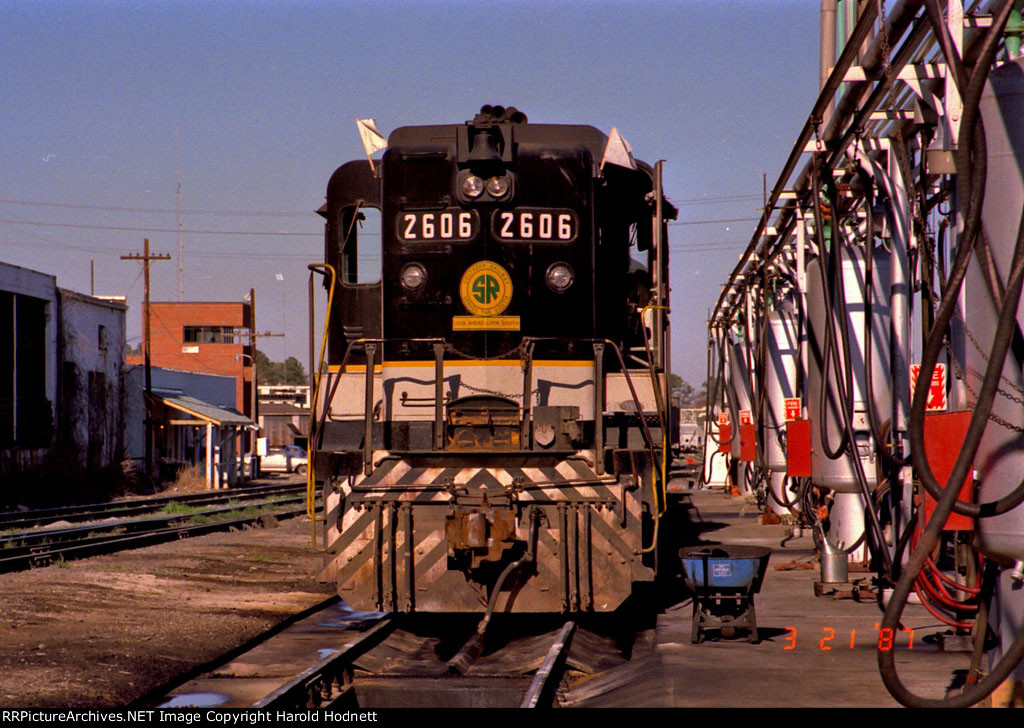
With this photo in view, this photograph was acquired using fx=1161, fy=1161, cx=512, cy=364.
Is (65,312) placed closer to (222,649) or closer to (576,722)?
(222,649)

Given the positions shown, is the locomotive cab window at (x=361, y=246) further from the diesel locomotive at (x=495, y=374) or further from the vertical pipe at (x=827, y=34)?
the vertical pipe at (x=827, y=34)

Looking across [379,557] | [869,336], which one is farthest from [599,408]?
[869,336]

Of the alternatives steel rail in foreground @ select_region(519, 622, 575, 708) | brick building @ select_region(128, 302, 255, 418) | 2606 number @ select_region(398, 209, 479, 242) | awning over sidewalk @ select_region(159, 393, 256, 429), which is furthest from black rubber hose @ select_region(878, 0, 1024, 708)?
brick building @ select_region(128, 302, 255, 418)

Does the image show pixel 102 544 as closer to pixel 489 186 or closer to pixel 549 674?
pixel 489 186

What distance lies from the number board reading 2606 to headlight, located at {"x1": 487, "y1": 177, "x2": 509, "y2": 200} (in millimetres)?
140

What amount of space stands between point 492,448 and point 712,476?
30575mm

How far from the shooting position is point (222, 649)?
10.1 metres

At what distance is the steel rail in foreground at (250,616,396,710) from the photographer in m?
7.06

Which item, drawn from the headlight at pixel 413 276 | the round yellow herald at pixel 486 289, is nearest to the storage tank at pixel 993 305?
the round yellow herald at pixel 486 289

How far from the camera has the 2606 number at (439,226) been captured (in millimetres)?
9711

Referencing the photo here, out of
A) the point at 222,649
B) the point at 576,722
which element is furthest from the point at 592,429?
the point at 222,649

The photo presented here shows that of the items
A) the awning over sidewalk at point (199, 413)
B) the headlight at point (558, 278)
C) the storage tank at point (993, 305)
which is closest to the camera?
the storage tank at point (993, 305)

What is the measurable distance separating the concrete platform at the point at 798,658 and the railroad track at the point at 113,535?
952cm

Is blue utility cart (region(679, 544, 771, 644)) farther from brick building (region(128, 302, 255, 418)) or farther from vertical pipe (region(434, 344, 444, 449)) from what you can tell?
brick building (region(128, 302, 255, 418))
